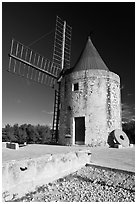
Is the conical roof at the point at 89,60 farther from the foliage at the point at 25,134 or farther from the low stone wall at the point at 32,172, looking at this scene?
the foliage at the point at 25,134

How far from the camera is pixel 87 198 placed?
2949 millimetres

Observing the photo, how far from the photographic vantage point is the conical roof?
36.4ft

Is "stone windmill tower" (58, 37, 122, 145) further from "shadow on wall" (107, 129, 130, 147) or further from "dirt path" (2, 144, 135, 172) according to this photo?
"dirt path" (2, 144, 135, 172)

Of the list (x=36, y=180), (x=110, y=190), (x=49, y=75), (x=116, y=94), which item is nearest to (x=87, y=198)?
(x=110, y=190)

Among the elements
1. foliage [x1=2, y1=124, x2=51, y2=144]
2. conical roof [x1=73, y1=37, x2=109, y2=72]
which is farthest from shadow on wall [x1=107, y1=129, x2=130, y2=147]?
foliage [x1=2, y1=124, x2=51, y2=144]

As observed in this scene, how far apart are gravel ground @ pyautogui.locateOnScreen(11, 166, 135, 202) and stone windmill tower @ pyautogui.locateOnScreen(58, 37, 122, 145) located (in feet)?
18.1

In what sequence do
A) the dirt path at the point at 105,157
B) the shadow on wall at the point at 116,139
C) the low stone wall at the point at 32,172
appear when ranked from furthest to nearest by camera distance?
the shadow on wall at the point at 116,139
the dirt path at the point at 105,157
the low stone wall at the point at 32,172

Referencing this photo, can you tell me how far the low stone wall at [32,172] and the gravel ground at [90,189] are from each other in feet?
0.44

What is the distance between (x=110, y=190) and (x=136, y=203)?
0.65 meters

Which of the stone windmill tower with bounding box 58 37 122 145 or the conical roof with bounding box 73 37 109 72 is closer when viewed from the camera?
the stone windmill tower with bounding box 58 37 122 145

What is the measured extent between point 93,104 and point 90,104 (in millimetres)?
190

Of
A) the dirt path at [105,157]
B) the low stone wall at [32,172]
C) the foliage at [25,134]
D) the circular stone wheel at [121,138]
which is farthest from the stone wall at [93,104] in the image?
the foliage at [25,134]

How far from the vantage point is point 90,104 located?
391 inches

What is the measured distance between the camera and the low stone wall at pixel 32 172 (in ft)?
9.59
